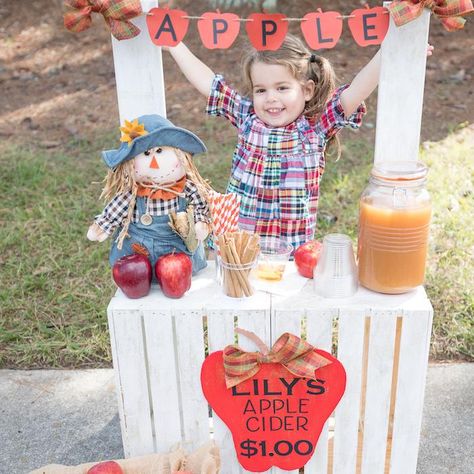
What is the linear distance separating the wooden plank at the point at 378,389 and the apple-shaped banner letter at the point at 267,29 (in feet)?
2.57

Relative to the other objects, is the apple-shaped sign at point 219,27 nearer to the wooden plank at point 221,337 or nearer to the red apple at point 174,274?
the red apple at point 174,274

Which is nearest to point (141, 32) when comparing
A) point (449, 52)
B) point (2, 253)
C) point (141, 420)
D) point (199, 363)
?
point (199, 363)

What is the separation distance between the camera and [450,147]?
458 cm

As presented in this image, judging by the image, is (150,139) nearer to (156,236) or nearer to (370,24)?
(156,236)

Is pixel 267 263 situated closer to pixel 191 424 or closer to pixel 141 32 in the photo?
pixel 191 424

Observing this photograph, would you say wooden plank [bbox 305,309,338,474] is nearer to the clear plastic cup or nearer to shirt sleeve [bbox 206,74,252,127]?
the clear plastic cup

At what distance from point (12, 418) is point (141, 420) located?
2.67ft

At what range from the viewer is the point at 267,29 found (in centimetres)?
182

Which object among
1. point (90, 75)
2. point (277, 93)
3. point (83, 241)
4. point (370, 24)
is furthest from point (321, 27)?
point (90, 75)

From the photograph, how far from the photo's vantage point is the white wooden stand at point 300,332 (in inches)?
71.0

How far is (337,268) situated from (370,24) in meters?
0.65

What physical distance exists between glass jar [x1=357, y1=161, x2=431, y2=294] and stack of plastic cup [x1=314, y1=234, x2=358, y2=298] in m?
0.05

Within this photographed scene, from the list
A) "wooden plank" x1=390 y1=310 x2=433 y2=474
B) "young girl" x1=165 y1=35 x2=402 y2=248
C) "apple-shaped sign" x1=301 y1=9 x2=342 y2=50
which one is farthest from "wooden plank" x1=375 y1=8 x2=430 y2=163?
"wooden plank" x1=390 y1=310 x2=433 y2=474

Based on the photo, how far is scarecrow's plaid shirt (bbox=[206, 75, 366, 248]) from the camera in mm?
2230
